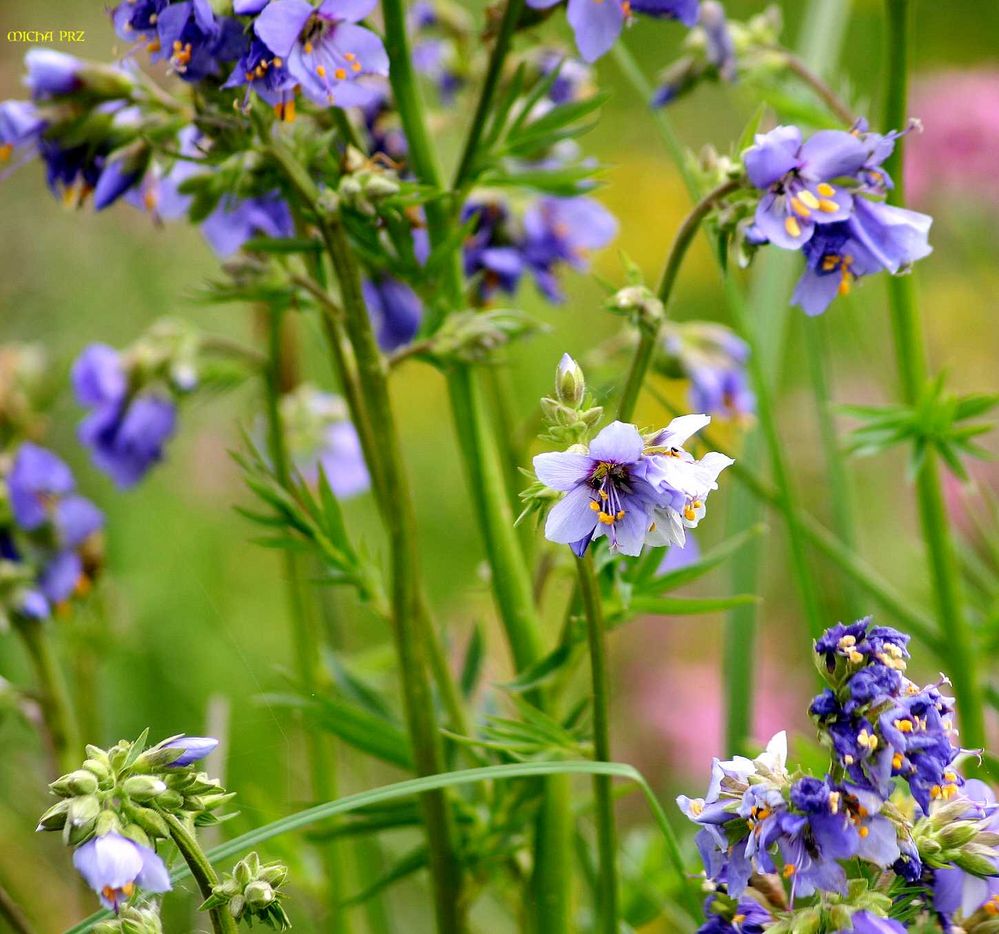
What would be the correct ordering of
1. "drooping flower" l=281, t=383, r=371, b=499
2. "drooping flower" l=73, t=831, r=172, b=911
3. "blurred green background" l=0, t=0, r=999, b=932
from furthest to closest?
"blurred green background" l=0, t=0, r=999, b=932, "drooping flower" l=281, t=383, r=371, b=499, "drooping flower" l=73, t=831, r=172, b=911

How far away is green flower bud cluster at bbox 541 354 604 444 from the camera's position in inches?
35.6

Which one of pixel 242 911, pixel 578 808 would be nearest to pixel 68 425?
pixel 578 808

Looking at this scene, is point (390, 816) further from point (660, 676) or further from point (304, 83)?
point (660, 676)

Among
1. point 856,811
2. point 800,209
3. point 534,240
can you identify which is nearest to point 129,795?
point 856,811

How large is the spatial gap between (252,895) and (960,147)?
2710 millimetres

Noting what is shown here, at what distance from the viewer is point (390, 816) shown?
1371 millimetres

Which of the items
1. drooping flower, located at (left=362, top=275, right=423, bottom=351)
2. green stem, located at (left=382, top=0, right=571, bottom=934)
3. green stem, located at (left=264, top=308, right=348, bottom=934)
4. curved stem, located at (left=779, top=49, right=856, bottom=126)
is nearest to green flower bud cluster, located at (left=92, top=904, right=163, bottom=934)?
green stem, located at (left=382, top=0, right=571, bottom=934)

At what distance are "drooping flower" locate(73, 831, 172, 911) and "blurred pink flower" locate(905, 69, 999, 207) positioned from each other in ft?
8.78

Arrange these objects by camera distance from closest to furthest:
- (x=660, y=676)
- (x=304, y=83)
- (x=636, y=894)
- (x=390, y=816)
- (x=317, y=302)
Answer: (x=304, y=83)
(x=317, y=302)
(x=390, y=816)
(x=636, y=894)
(x=660, y=676)

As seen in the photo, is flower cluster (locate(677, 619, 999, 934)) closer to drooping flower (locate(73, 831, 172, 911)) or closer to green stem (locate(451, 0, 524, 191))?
drooping flower (locate(73, 831, 172, 911))

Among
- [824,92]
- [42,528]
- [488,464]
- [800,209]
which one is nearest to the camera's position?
[800,209]

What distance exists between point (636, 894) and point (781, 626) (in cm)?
179

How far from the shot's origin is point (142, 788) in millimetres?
809

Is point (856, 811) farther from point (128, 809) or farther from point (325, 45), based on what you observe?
point (325, 45)
